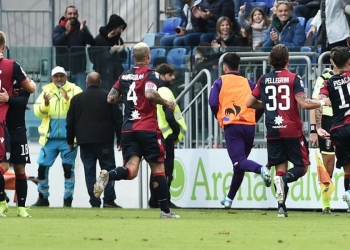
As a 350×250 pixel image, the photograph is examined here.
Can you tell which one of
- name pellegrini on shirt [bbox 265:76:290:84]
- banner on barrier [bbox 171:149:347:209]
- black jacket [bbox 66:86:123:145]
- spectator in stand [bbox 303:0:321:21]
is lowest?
banner on barrier [bbox 171:149:347:209]

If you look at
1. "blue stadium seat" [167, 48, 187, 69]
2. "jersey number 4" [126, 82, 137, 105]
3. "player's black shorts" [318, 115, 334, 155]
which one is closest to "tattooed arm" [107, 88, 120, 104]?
"jersey number 4" [126, 82, 137, 105]

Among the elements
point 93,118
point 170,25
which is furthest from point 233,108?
point 170,25

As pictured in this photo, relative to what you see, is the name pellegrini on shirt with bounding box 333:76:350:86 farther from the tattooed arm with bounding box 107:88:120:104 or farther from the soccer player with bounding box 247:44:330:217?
the tattooed arm with bounding box 107:88:120:104

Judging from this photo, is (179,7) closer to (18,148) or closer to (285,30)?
(285,30)

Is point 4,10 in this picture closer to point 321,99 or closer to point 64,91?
point 64,91

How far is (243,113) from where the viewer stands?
669 inches

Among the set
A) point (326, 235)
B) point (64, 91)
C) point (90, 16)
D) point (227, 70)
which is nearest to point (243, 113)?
point (227, 70)

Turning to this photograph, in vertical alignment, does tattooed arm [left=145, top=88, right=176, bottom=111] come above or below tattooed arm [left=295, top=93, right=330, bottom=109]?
above

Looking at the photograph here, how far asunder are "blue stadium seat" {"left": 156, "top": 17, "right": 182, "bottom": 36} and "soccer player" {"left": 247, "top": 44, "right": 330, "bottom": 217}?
9.51 metres

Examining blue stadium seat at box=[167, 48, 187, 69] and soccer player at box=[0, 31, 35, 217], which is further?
blue stadium seat at box=[167, 48, 187, 69]

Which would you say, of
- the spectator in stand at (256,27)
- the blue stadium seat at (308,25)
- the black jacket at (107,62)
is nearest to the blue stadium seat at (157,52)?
the black jacket at (107,62)

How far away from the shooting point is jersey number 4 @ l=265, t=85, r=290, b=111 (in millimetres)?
14484

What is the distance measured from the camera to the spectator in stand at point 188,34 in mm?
22531

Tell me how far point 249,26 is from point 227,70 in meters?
4.90
